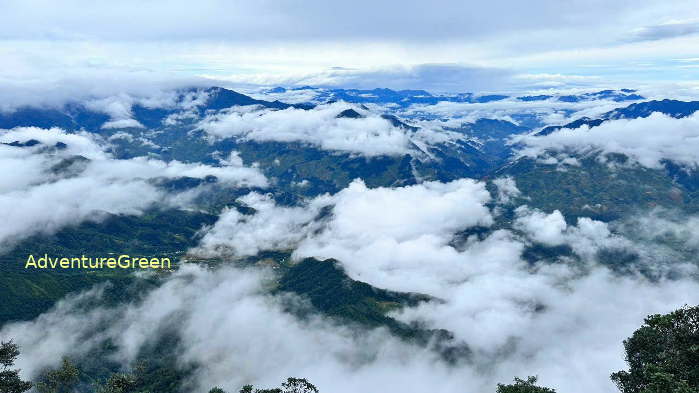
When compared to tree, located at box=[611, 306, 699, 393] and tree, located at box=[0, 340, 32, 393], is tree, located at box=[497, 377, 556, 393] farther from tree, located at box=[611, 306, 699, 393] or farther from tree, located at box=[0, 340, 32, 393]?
tree, located at box=[0, 340, 32, 393]

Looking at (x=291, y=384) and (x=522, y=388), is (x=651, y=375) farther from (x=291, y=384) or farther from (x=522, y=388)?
(x=291, y=384)

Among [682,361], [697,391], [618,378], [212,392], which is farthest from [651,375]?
[212,392]

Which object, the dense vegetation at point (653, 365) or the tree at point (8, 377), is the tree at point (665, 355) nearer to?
the dense vegetation at point (653, 365)

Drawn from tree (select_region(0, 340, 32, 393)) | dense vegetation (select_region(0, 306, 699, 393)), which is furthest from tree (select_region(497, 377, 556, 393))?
tree (select_region(0, 340, 32, 393))

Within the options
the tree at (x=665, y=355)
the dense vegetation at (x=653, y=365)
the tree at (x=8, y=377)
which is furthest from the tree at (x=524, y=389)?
the tree at (x=8, y=377)

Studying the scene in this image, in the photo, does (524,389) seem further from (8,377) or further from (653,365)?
(8,377)

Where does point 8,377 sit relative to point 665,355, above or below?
below

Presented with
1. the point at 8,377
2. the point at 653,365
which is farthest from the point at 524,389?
the point at 8,377

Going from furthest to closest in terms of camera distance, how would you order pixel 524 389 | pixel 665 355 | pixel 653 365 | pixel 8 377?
1. pixel 8 377
2. pixel 524 389
3. pixel 665 355
4. pixel 653 365

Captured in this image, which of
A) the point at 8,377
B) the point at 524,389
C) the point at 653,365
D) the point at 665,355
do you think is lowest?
the point at 8,377
